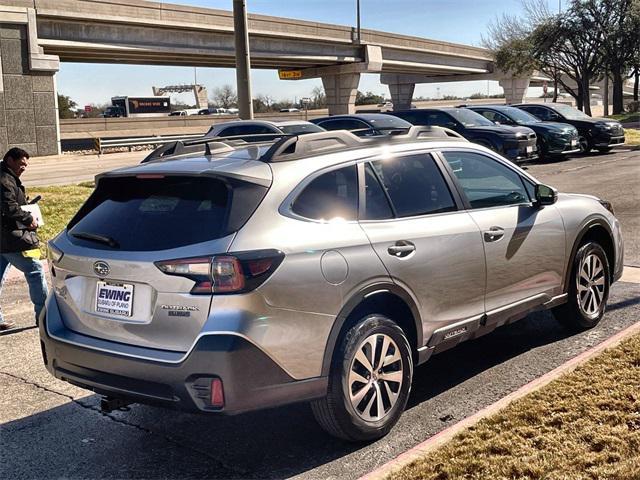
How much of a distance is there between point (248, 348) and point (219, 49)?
45043 millimetres

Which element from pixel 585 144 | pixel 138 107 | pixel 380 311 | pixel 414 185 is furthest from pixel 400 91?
pixel 380 311

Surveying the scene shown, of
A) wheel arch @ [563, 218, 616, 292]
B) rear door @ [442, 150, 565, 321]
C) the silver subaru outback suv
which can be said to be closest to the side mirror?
rear door @ [442, 150, 565, 321]

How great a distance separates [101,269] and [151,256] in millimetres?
376

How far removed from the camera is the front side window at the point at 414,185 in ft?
14.6

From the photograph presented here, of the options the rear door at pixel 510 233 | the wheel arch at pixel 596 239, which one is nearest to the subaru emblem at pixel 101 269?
the rear door at pixel 510 233

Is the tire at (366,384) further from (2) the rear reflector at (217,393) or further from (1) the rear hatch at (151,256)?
(1) the rear hatch at (151,256)

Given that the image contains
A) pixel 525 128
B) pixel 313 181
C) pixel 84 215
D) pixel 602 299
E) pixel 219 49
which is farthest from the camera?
pixel 219 49

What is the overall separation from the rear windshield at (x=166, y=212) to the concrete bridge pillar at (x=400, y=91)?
8111 centimetres

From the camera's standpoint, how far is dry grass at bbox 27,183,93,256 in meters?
11.5

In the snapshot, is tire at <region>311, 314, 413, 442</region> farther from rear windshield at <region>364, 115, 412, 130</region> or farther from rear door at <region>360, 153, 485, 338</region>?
rear windshield at <region>364, 115, 412, 130</region>

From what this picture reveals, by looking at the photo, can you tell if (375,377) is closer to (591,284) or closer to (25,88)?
(591,284)

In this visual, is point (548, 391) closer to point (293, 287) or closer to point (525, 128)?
point (293, 287)

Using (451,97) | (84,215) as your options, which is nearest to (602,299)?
(84,215)

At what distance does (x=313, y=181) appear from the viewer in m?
4.04
